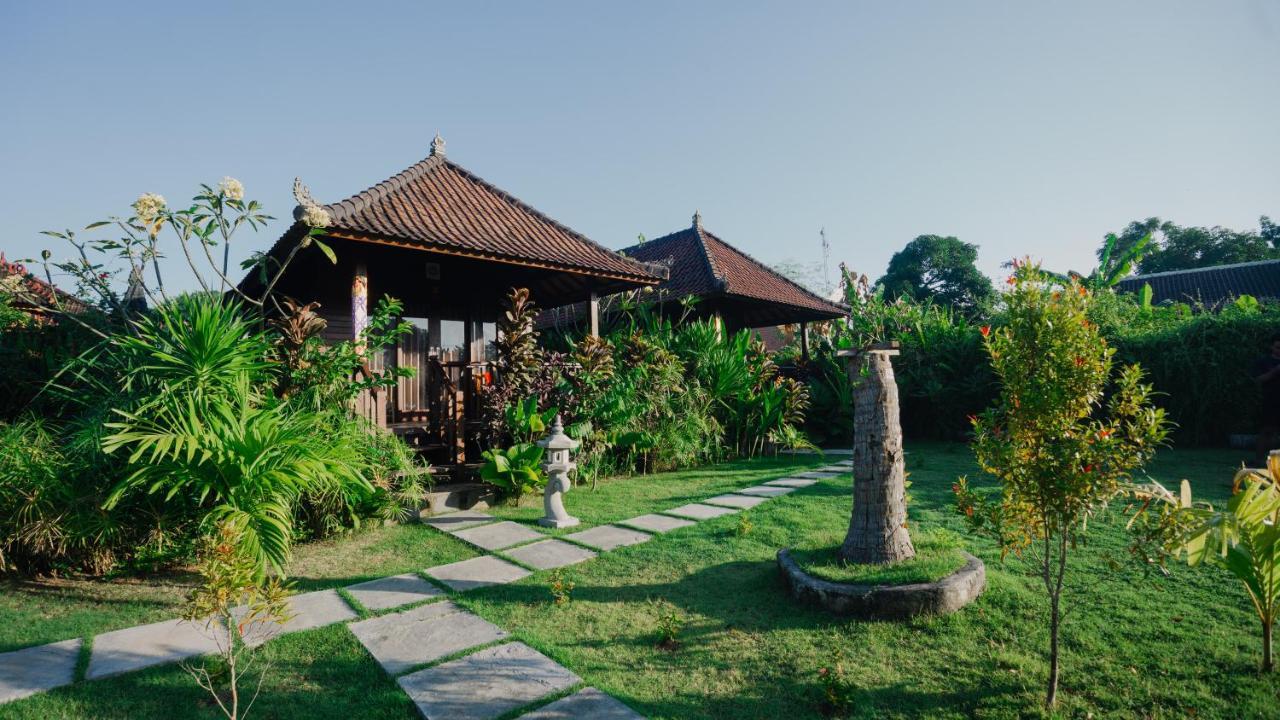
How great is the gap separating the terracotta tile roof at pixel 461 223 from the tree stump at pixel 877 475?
207 inches

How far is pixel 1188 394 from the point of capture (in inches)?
352

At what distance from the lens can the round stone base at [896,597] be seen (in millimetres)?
3203

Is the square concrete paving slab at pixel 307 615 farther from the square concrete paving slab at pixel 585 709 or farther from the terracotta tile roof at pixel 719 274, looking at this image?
the terracotta tile roof at pixel 719 274

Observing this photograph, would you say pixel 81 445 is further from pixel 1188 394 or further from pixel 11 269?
pixel 1188 394

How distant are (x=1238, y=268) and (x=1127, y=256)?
2252 cm

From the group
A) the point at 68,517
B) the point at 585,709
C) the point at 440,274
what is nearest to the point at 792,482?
the point at 585,709

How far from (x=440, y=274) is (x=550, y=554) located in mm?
6430

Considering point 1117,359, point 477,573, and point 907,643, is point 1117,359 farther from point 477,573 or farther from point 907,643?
point 477,573

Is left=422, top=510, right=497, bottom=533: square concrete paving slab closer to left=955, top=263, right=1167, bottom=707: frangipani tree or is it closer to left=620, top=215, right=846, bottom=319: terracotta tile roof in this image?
left=955, top=263, right=1167, bottom=707: frangipani tree

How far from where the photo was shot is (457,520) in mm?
5781

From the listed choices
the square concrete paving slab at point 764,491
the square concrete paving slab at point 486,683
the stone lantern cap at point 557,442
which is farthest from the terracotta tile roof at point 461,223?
the square concrete paving slab at point 486,683

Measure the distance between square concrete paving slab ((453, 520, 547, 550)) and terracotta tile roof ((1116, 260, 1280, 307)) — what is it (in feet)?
98.9

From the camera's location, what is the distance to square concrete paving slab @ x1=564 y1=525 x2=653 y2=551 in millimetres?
4848

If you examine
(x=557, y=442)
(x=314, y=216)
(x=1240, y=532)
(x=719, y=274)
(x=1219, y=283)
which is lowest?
(x=1240, y=532)
